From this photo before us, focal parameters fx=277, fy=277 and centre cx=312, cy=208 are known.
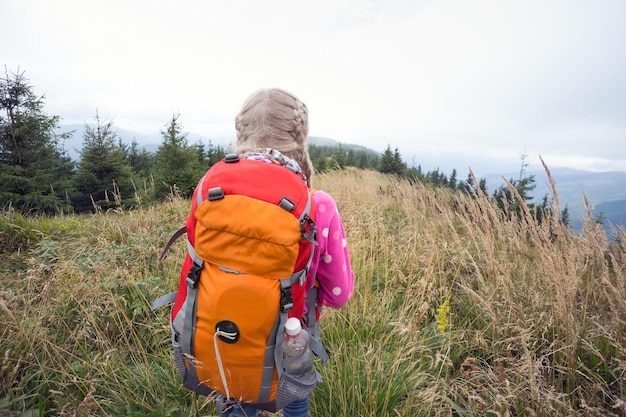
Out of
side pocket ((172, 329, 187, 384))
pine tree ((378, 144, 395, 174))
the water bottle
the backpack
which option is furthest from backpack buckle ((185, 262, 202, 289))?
pine tree ((378, 144, 395, 174))

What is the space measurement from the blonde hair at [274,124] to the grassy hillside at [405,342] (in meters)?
1.22

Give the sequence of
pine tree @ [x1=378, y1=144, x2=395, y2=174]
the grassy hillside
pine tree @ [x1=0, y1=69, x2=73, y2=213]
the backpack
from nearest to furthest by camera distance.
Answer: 1. the backpack
2. the grassy hillside
3. pine tree @ [x1=0, y1=69, x2=73, y2=213]
4. pine tree @ [x1=378, y1=144, x2=395, y2=174]

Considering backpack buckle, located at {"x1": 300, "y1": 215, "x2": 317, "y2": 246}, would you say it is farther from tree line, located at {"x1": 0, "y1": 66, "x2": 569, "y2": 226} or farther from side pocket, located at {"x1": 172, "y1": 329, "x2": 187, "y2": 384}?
tree line, located at {"x1": 0, "y1": 66, "x2": 569, "y2": 226}

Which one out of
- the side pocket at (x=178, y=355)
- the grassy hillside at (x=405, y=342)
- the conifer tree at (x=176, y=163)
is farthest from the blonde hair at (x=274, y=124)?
the conifer tree at (x=176, y=163)

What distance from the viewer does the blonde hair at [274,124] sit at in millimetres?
1305

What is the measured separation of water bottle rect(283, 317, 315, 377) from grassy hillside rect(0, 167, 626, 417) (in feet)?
1.75

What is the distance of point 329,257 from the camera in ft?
4.41

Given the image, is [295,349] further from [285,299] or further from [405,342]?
[405,342]

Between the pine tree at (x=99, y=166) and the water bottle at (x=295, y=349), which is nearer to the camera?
the water bottle at (x=295, y=349)

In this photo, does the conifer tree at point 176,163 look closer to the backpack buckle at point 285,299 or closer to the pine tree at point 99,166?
the pine tree at point 99,166

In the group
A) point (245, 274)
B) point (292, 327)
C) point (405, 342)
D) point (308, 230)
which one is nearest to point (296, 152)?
point (308, 230)

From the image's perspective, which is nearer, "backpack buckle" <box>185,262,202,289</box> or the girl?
"backpack buckle" <box>185,262,202,289</box>

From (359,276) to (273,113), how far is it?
6.62ft

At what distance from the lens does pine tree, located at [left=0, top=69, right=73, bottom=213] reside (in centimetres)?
1073
